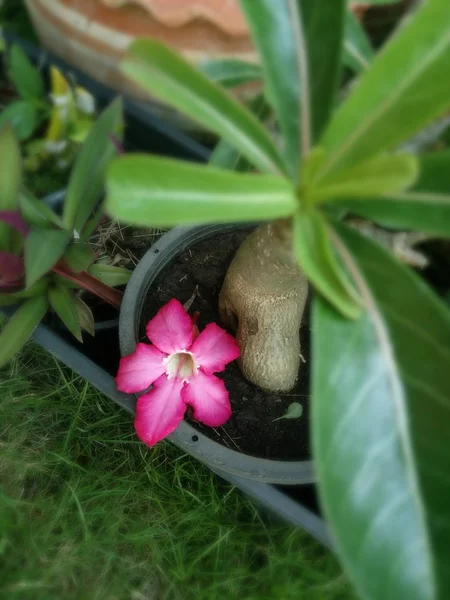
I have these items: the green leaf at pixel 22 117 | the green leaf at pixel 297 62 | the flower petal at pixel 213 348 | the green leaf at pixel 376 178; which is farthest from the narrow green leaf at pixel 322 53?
the green leaf at pixel 22 117

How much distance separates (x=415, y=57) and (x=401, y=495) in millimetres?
310

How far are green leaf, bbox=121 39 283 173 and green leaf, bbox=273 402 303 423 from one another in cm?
49

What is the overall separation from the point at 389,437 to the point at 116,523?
0.60 m

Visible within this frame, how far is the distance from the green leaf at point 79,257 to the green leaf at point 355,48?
1.37 feet

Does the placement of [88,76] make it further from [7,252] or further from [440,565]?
[440,565]

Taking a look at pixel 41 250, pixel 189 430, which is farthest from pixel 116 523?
pixel 41 250

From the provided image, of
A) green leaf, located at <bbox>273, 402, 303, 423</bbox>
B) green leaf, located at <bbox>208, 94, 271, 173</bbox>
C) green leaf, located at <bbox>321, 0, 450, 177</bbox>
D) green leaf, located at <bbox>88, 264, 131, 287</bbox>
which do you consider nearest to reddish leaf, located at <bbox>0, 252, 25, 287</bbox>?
green leaf, located at <bbox>88, 264, 131, 287</bbox>

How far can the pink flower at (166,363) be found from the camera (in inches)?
30.4

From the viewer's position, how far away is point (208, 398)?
781mm

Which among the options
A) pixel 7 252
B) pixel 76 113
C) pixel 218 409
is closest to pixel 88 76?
pixel 76 113

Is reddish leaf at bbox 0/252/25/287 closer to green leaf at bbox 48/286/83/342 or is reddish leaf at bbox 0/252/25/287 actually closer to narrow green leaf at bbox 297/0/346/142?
green leaf at bbox 48/286/83/342

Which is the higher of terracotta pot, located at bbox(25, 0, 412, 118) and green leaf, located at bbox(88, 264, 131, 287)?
terracotta pot, located at bbox(25, 0, 412, 118)

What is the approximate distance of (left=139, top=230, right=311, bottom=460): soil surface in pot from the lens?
33.9 inches

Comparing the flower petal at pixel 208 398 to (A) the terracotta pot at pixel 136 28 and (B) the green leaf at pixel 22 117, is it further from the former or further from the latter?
(B) the green leaf at pixel 22 117
